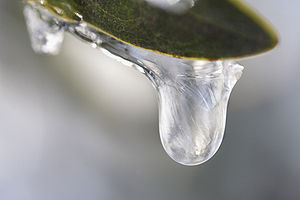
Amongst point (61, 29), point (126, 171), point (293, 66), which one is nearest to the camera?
point (61, 29)

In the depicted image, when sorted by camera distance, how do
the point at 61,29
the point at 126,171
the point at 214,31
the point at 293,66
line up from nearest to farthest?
the point at 214,31, the point at 61,29, the point at 126,171, the point at 293,66

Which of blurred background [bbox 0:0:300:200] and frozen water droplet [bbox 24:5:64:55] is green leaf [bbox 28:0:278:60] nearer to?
frozen water droplet [bbox 24:5:64:55]

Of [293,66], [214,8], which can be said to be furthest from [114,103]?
[214,8]

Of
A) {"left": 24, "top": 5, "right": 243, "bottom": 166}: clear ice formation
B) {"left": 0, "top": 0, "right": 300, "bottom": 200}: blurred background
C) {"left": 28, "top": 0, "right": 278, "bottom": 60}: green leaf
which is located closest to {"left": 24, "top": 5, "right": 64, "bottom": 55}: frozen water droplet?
{"left": 24, "top": 5, "right": 243, "bottom": 166}: clear ice formation

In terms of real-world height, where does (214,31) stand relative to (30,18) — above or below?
below

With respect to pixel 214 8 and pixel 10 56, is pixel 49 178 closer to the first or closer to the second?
pixel 10 56

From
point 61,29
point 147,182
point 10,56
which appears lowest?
point 147,182

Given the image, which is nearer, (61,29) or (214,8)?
(214,8)

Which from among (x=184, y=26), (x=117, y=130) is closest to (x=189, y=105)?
(x=184, y=26)
